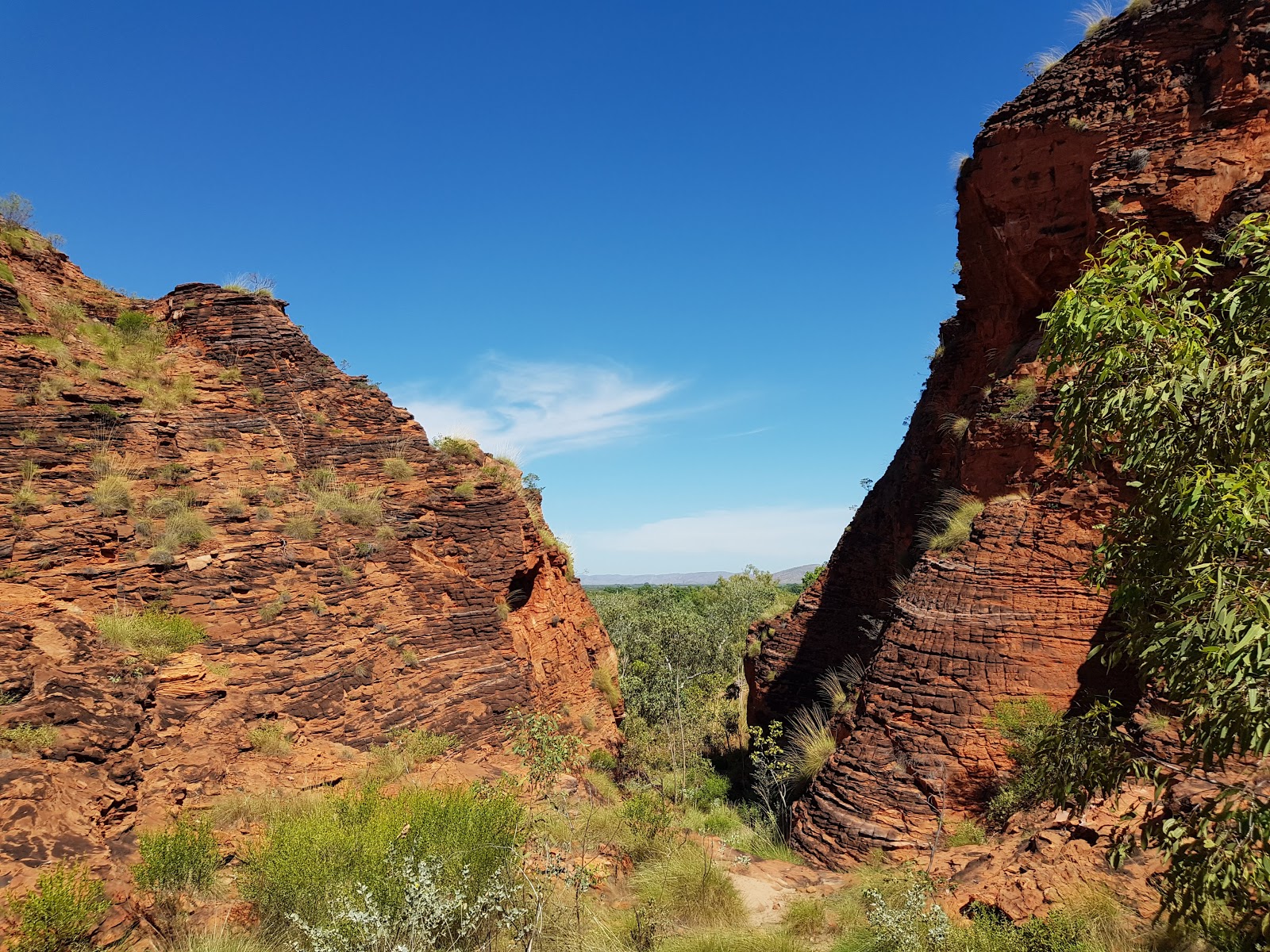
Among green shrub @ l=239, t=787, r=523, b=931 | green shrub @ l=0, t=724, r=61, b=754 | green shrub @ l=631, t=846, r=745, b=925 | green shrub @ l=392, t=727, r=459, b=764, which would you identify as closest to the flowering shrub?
green shrub @ l=239, t=787, r=523, b=931

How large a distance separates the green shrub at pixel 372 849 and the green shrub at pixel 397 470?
8.01m

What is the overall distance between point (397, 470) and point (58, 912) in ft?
35.5

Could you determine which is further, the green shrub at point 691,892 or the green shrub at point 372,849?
the green shrub at point 691,892

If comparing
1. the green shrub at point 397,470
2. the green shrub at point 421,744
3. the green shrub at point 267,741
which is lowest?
the green shrub at point 421,744

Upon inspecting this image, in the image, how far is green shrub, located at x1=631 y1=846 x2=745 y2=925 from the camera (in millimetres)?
8031

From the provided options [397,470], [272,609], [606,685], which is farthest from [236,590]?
[606,685]

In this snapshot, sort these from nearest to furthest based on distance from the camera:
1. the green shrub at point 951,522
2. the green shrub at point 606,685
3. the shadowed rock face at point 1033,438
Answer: the shadowed rock face at point 1033,438, the green shrub at point 951,522, the green shrub at point 606,685

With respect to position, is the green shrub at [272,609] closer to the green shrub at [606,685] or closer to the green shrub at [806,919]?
the green shrub at [606,685]

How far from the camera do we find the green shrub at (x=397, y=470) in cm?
1491

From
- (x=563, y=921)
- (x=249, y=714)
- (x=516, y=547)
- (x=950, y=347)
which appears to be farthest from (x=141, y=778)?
(x=950, y=347)

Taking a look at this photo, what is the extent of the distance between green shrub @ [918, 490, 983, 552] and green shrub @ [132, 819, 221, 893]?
11.2 metres

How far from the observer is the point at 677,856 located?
920 cm

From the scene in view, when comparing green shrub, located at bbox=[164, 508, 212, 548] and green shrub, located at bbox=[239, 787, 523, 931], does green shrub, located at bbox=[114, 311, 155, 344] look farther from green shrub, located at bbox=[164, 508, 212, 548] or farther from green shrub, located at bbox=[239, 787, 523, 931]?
green shrub, located at bbox=[239, 787, 523, 931]

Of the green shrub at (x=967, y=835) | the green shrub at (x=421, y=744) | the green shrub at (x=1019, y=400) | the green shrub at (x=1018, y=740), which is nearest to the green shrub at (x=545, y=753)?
the green shrub at (x=421, y=744)
